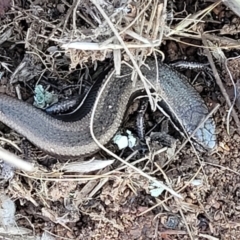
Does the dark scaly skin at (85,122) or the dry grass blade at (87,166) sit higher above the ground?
the dark scaly skin at (85,122)

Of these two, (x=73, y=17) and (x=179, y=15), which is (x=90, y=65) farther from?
(x=179, y=15)

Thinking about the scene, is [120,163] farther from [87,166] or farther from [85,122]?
[85,122]

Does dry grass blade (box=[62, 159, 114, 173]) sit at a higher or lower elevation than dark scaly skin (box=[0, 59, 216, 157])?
lower

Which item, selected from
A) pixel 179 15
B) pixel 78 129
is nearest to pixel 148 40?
pixel 179 15

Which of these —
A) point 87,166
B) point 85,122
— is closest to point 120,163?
point 87,166
